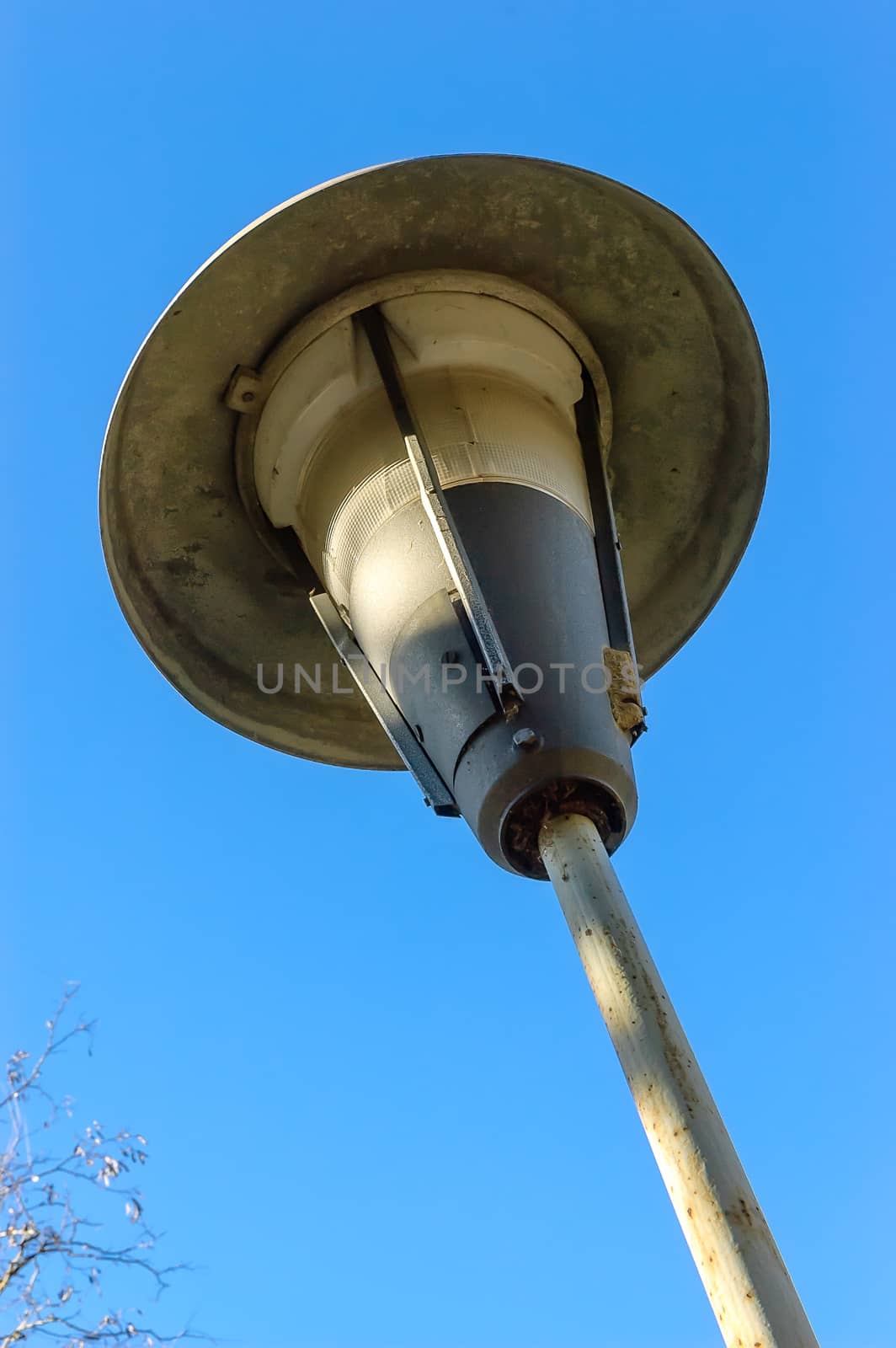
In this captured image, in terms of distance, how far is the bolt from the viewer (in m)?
4.92

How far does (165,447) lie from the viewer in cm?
702

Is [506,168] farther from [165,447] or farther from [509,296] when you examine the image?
[165,447]

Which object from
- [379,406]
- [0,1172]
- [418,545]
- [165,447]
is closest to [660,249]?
[379,406]

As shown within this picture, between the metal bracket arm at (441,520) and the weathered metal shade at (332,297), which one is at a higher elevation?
the weathered metal shade at (332,297)

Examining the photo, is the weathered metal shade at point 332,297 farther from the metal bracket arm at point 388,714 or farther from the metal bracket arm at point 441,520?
the metal bracket arm at point 388,714

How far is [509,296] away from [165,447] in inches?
76.8

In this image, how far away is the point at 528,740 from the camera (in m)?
4.92

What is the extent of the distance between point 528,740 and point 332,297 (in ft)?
9.15

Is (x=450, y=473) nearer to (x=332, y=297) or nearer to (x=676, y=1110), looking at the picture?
(x=332, y=297)

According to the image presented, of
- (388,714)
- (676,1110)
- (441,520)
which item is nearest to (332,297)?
(441,520)

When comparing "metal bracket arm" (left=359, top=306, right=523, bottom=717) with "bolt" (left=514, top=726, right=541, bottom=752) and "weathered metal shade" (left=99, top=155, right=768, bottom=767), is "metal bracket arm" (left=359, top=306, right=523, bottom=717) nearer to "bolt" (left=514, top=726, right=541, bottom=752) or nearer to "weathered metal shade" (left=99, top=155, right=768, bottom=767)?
"bolt" (left=514, top=726, right=541, bottom=752)

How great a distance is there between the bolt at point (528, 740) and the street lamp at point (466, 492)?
0.03 ft

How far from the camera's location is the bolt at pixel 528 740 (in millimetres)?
4922

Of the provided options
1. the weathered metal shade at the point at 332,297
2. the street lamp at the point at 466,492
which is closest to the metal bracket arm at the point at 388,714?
the street lamp at the point at 466,492
